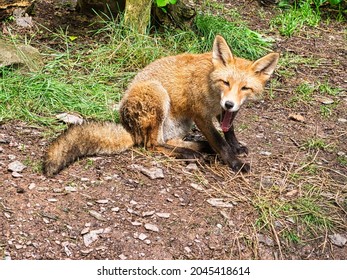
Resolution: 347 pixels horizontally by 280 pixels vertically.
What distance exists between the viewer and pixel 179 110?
5.30 metres

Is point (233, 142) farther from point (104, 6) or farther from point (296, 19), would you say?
point (296, 19)

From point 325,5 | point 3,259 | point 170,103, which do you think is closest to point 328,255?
point 170,103

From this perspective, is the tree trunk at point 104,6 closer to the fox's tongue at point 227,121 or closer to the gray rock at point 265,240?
the fox's tongue at point 227,121

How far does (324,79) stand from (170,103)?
2785 millimetres

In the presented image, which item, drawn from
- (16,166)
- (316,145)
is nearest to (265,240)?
(316,145)

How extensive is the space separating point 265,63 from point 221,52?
414 millimetres

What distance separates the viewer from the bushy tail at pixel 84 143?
14.8ft

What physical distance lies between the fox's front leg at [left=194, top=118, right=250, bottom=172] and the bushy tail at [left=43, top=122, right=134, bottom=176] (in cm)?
73

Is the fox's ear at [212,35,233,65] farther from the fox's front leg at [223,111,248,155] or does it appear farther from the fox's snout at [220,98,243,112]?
the fox's front leg at [223,111,248,155]

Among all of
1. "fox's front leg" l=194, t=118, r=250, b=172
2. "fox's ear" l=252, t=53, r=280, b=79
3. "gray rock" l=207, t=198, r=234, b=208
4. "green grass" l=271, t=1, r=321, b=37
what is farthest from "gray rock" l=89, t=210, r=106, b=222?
"green grass" l=271, t=1, r=321, b=37

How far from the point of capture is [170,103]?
17.4ft

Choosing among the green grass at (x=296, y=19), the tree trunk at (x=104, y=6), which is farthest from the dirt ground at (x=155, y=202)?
the green grass at (x=296, y=19)

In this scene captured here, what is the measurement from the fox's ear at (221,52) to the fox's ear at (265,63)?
242 millimetres

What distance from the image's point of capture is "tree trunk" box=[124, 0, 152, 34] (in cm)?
682
